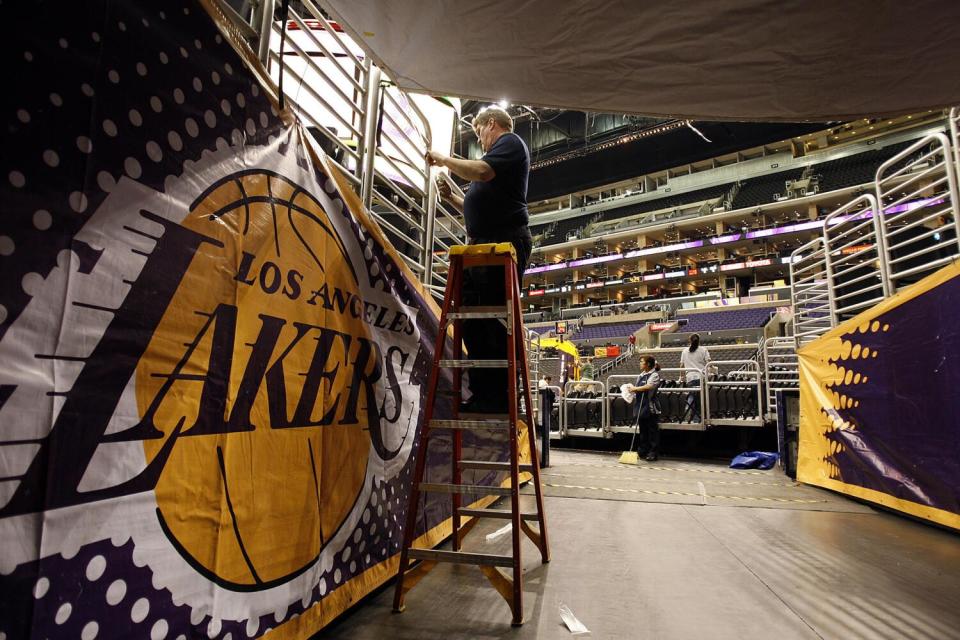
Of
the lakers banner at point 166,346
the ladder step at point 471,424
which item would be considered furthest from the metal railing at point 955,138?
the lakers banner at point 166,346

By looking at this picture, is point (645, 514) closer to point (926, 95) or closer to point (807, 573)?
point (807, 573)

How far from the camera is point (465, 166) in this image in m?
1.70

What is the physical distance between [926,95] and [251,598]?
278cm

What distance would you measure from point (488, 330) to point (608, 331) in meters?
18.0

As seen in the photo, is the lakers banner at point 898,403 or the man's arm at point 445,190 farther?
the lakers banner at point 898,403

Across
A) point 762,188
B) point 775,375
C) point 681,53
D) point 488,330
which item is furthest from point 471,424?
point 762,188

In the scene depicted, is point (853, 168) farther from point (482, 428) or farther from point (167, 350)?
point (167, 350)

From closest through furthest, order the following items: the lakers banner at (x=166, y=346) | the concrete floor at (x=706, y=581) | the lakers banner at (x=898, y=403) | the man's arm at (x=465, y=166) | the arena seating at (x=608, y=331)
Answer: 1. the lakers banner at (x=166, y=346)
2. the concrete floor at (x=706, y=581)
3. the man's arm at (x=465, y=166)
4. the lakers banner at (x=898, y=403)
5. the arena seating at (x=608, y=331)

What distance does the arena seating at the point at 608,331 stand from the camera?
18175mm

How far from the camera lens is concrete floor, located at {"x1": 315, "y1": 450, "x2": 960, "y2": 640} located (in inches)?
50.8

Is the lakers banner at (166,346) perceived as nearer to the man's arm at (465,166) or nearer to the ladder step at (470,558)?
the ladder step at (470,558)

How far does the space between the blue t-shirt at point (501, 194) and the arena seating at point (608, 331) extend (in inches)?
658

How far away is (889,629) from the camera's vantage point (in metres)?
1.30

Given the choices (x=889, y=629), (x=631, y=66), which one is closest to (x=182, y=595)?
(x=889, y=629)
